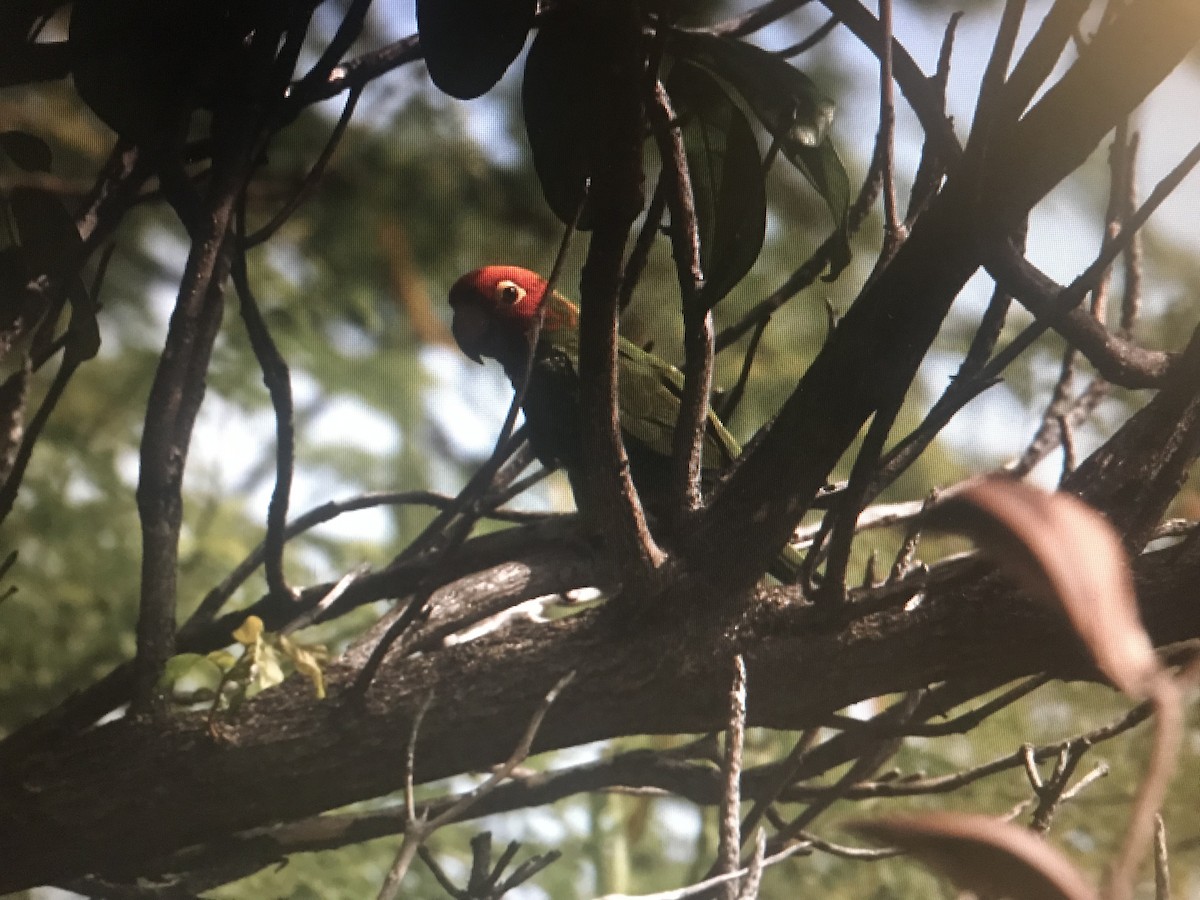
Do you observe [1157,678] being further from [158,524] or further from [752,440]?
[158,524]

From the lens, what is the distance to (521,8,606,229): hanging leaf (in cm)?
71

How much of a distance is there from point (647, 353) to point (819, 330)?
176mm

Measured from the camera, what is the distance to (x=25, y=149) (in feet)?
2.82

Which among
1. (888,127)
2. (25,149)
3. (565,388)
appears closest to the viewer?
(888,127)

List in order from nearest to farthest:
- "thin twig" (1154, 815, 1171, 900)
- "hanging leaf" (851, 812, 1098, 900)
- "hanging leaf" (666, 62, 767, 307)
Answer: "hanging leaf" (851, 812, 1098, 900), "thin twig" (1154, 815, 1171, 900), "hanging leaf" (666, 62, 767, 307)

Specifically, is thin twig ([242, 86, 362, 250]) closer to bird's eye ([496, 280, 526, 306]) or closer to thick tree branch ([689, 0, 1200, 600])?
Result: bird's eye ([496, 280, 526, 306])

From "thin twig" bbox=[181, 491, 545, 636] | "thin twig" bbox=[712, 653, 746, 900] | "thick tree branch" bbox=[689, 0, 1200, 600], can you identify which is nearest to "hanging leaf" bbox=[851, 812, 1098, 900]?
"thin twig" bbox=[712, 653, 746, 900]

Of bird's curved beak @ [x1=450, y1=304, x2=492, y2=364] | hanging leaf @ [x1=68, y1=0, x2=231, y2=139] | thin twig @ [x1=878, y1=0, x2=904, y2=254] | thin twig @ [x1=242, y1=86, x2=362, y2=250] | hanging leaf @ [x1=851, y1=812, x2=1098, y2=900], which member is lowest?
hanging leaf @ [x1=851, y1=812, x2=1098, y2=900]

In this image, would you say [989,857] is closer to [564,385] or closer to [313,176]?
[313,176]

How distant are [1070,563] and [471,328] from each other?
2.90ft

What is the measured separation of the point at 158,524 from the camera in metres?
0.87

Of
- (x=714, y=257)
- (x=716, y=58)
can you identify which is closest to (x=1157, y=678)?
(x=714, y=257)

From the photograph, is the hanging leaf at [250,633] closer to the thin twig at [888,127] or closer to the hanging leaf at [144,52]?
the hanging leaf at [144,52]

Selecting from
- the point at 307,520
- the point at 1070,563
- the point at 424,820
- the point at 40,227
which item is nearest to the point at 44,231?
the point at 40,227
